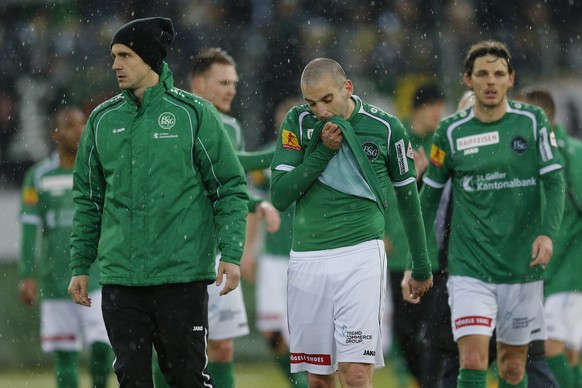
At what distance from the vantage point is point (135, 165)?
5648 millimetres

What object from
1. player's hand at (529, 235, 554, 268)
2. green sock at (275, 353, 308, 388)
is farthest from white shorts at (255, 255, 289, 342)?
player's hand at (529, 235, 554, 268)

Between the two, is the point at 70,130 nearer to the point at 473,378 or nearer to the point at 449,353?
the point at 449,353

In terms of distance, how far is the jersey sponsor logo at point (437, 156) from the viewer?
7.21 m

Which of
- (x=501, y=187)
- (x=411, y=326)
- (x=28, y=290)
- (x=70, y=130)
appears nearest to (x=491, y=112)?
(x=501, y=187)

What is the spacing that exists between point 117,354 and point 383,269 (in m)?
1.37

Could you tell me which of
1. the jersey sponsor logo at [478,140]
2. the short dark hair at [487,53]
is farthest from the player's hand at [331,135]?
the short dark hair at [487,53]

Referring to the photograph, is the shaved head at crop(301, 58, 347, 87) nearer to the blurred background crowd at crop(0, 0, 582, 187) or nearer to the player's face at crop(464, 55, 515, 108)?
the player's face at crop(464, 55, 515, 108)

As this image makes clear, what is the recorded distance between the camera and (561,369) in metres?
8.32

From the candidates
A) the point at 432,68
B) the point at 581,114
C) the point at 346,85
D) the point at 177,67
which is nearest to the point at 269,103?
the point at 177,67

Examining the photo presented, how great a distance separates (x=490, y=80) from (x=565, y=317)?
2295mm

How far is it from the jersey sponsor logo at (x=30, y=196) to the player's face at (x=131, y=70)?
11.4ft

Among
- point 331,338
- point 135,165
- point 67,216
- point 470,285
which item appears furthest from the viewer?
point 67,216

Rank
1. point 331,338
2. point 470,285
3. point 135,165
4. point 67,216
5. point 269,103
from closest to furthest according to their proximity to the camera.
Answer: point 135,165 < point 331,338 < point 470,285 < point 67,216 < point 269,103

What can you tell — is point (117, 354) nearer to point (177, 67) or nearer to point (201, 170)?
point (201, 170)
